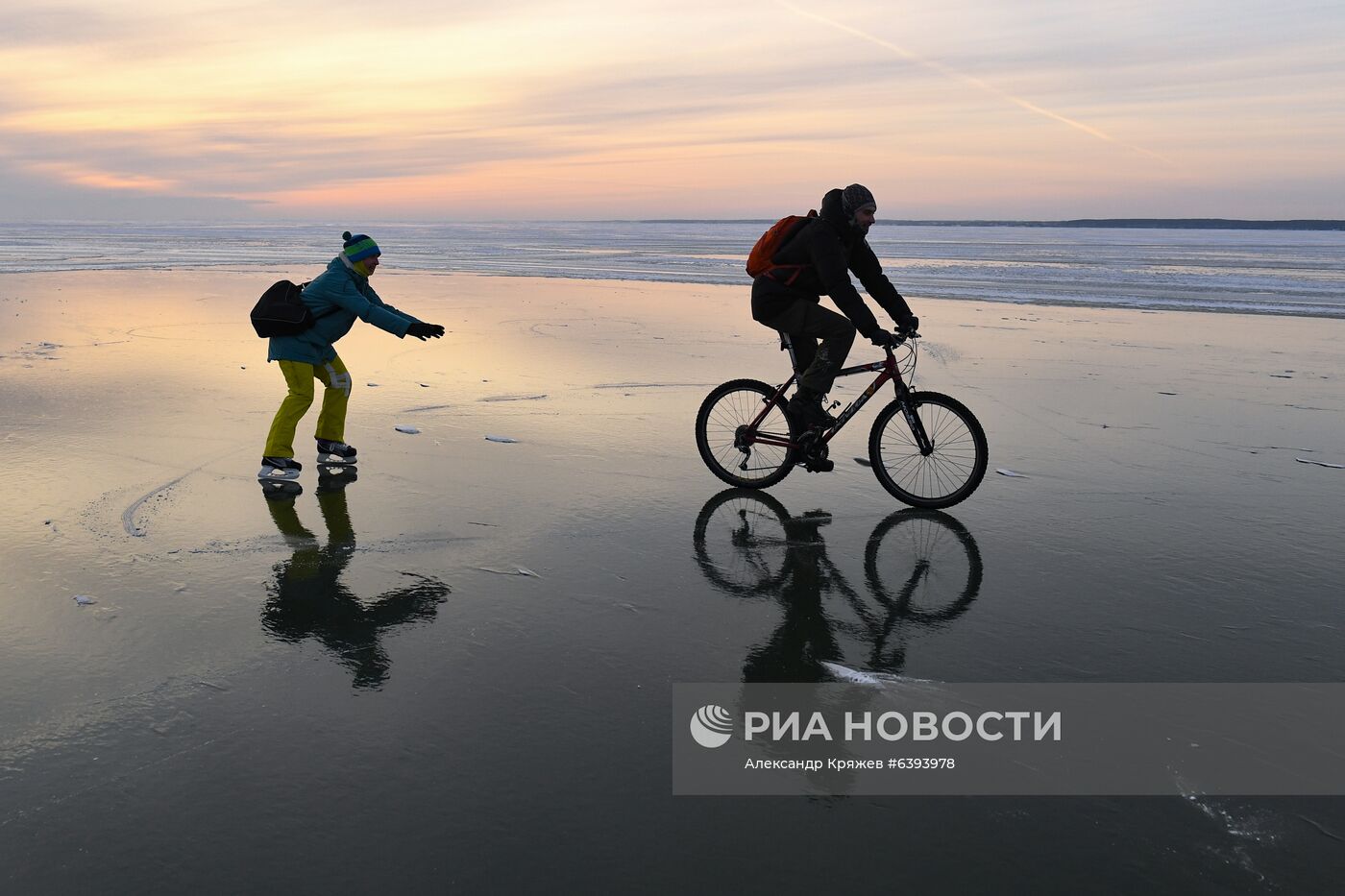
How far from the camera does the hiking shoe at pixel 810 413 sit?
6996 mm

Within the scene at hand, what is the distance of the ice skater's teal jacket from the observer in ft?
24.6

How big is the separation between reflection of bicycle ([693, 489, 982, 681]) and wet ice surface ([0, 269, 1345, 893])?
1.0 inches

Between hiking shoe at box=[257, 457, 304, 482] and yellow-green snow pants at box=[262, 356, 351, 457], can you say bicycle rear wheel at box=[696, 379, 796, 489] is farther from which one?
hiking shoe at box=[257, 457, 304, 482]

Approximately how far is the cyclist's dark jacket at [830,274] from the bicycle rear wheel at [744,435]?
603 millimetres

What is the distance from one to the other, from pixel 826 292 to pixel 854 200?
24.6 inches

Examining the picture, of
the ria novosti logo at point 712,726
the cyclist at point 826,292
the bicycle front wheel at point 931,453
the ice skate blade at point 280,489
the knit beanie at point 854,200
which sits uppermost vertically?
the knit beanie at point 854,200

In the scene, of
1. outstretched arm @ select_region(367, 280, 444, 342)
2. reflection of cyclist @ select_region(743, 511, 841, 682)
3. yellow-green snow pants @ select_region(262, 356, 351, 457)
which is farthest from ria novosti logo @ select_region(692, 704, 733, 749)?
yellow-green snow pants @ select_region(262, 356, 351, 457)

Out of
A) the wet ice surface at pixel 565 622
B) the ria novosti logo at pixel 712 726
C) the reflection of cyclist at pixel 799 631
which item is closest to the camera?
the wet ice surface at pixel 565 622

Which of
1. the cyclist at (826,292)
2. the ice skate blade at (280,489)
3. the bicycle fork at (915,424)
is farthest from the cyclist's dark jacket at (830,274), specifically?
the ice skate blade at (280,489)

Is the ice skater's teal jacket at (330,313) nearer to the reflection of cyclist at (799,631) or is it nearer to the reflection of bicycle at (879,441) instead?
the reflection of bicycle at (879,441)

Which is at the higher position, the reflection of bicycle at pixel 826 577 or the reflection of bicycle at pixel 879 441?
the reflection of bicycle at pixel 879 441

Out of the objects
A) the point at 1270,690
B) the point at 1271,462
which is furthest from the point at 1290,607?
the point at 1271,462

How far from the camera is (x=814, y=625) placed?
4.60 metres

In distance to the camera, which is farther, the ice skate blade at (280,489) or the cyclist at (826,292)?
the ice skate blade at (280,489)
